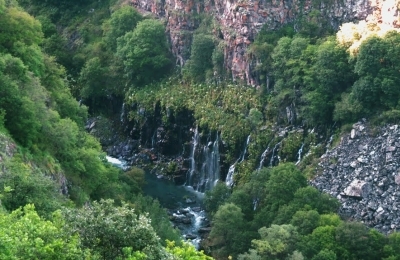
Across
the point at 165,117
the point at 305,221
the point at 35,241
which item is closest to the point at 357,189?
the point at 305,221

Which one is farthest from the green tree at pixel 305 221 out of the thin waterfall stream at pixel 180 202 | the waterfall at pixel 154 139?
the waterfall at pixel 154 139

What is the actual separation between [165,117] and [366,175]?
27.0m

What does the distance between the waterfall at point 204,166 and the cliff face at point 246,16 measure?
27.1 ft

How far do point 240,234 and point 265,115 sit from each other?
65.3ft

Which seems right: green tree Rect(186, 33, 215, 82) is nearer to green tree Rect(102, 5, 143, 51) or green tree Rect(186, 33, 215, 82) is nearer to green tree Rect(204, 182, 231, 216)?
green tree Rect(102, 5, 143, 51)

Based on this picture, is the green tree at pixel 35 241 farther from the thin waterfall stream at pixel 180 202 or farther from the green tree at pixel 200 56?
the green tree at pixel 200 56

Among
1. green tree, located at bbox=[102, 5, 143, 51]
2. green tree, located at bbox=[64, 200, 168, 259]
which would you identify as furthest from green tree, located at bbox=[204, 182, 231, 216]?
green tree, located at bbox=[102, 5, 143, 51]

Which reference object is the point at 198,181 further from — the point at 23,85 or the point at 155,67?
the point at 23,85

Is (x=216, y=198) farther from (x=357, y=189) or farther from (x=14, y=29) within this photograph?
(x=14, y=29)

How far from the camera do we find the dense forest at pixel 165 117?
80.2ft

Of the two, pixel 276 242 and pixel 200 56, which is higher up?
pixel 200 56

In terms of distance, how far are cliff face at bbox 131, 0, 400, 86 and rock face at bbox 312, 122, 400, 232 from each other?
1188 cm

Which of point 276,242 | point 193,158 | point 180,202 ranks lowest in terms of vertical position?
point 180,202

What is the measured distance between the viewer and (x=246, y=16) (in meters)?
71.1
